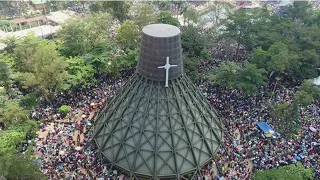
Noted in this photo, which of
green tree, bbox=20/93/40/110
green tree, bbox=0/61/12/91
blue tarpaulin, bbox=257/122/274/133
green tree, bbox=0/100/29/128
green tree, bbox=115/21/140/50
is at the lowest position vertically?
blue tarpaulin, bbox=257/122/274/133

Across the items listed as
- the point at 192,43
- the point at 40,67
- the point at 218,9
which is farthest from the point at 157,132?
the point at 218,9

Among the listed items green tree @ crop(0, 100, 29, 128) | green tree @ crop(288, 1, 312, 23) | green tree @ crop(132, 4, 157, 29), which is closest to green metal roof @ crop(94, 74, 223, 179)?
green tree @ crop(0, 100, 29, 128)

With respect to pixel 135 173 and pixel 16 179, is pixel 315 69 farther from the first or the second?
pixel 16 179

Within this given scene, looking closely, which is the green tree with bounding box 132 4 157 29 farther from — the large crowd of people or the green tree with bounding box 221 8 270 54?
the large crowd of people

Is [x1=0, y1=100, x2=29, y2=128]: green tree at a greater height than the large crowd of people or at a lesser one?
greater

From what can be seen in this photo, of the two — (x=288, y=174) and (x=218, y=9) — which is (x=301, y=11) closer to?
(x=218, y=9)

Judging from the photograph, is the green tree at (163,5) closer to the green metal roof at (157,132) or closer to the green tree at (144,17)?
the green tree at (144,17)
